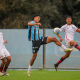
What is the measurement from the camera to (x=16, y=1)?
2125 centimetres

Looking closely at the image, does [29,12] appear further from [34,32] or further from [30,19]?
[34,32]

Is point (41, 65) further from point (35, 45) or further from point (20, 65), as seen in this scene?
point (35, 45)

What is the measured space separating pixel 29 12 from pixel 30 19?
2.76 ft

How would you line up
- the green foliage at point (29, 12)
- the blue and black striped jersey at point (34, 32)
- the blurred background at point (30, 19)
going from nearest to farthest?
the blue and black striped jersey at point (34, 32), the blurred background at point (30, 19), the green foliage at point (29, 12)

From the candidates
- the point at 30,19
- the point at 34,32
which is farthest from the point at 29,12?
the point at 34,32

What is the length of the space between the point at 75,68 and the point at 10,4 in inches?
469

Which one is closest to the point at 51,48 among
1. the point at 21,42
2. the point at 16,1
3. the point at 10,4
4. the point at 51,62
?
the point at 51,62

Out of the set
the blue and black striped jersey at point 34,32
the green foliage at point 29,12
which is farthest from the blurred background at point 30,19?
the blue and black striped jersey at point 34,32

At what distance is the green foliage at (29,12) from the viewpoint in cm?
2178

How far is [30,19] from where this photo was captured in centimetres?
2194

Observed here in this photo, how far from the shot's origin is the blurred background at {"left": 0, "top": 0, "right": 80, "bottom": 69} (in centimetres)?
1353

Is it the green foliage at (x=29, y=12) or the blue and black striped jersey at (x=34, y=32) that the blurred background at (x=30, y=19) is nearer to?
the green foliage at (x=29, y=12)

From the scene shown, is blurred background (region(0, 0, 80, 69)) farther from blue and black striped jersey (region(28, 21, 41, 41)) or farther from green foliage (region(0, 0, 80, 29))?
blue and black striped jersey (region(28, 21, 41, 41))

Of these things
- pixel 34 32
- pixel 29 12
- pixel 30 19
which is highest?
pixel 29 12
